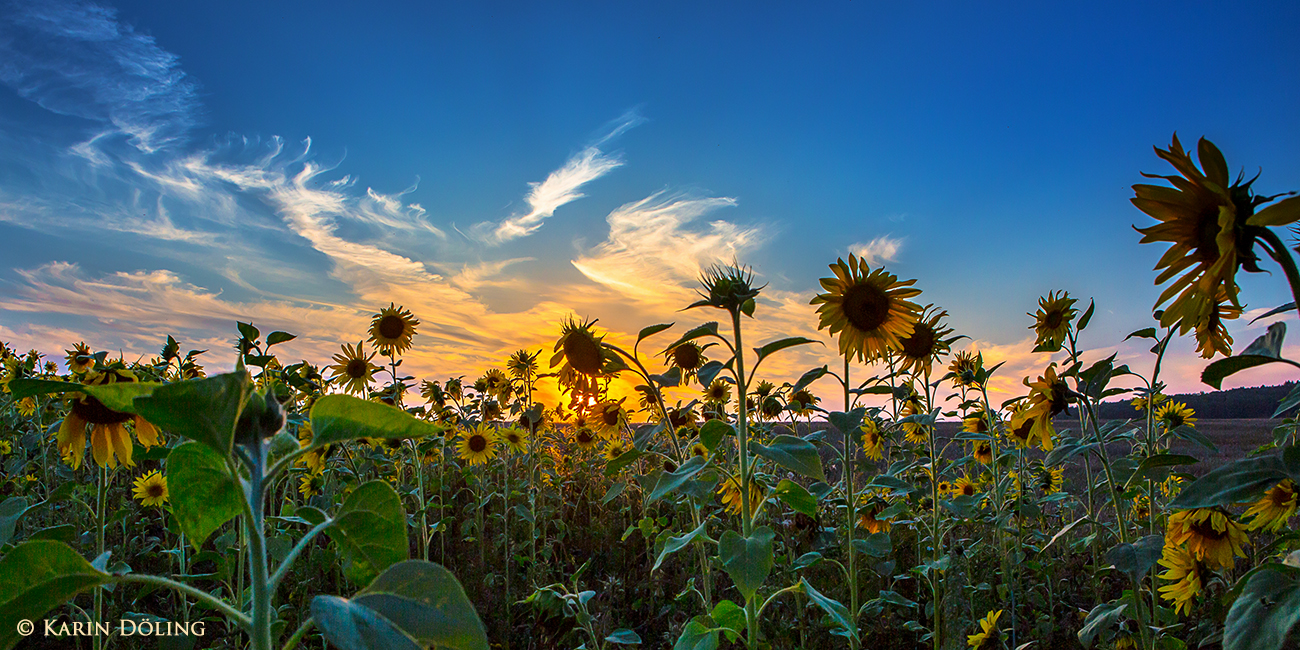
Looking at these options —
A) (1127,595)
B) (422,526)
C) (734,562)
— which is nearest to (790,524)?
(1127,595)

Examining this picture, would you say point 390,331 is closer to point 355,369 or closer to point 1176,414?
point 355,369

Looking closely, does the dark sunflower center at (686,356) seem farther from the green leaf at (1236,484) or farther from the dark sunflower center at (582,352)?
the green leaf at (1236,484)

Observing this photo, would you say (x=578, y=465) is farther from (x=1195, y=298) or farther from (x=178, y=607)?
(x=1195, y=298)

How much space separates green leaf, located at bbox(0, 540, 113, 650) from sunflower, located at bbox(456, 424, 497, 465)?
16.3ft

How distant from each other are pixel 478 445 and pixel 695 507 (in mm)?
3659

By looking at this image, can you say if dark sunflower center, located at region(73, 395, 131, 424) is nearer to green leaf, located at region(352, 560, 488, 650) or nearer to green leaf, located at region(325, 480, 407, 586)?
green leaf, located at region(325, 480, 407, 586)

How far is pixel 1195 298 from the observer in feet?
4.14

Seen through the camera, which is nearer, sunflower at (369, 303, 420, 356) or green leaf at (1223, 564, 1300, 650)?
green leaf at (1223, 564, 1300, 650)

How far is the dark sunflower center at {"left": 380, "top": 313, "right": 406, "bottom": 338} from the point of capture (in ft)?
17.2

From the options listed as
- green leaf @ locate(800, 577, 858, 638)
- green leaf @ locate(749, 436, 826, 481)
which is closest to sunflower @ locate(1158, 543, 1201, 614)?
green leaf @ locate(800, 577, 858, 638)

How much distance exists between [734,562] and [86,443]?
215cm

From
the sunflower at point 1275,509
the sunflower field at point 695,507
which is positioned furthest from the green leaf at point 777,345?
the sunflower at point 1275,509

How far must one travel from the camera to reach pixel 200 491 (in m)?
0.82

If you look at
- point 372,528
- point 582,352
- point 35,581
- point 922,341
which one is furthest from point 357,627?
point 922,341
